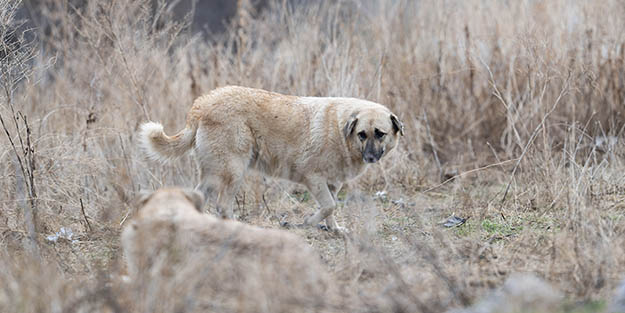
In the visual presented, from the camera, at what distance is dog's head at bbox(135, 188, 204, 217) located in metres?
4.11

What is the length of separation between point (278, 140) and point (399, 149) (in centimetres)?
252

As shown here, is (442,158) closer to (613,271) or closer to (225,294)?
(613,271)

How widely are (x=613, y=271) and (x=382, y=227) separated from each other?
98.0 inches

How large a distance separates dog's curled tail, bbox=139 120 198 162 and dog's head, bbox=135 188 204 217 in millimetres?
2088

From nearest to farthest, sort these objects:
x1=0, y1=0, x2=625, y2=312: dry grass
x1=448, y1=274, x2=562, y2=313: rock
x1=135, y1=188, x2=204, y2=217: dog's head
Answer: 1. x1=448, y1=274, x2=562, y2=313: rock
2. x1=135, y1=188, x2=204, y2=217: dog's head
3. x1=0, y1=0, x2=625, y2=312: dry grass

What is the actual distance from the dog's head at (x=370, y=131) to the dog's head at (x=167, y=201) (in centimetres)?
229

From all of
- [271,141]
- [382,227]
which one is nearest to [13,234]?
[271,141]

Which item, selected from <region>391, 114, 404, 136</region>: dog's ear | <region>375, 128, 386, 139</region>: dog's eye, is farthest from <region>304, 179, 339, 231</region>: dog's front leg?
<region>391, 114, 404, 136</region>: dog's ear

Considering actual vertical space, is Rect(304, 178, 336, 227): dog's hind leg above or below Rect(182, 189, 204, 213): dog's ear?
below

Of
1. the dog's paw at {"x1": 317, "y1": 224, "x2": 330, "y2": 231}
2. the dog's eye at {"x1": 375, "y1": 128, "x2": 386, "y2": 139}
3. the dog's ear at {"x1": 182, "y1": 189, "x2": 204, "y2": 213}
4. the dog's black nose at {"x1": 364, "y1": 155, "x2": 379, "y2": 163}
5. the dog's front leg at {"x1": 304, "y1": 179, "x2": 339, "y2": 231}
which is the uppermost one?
the dog's ear at {"x1": 182, "y1": 189, "x2": 204, "y2": 213}

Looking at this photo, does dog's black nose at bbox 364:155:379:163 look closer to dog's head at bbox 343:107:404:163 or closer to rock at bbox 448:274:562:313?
dog's head at bbox 343:107:404:163

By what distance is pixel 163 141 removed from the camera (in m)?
6.46

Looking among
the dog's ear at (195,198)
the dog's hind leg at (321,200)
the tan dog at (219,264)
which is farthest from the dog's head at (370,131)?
the tan dog at (219,264)

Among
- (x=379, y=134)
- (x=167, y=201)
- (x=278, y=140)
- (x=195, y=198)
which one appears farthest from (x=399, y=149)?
(x=167, y=201)
